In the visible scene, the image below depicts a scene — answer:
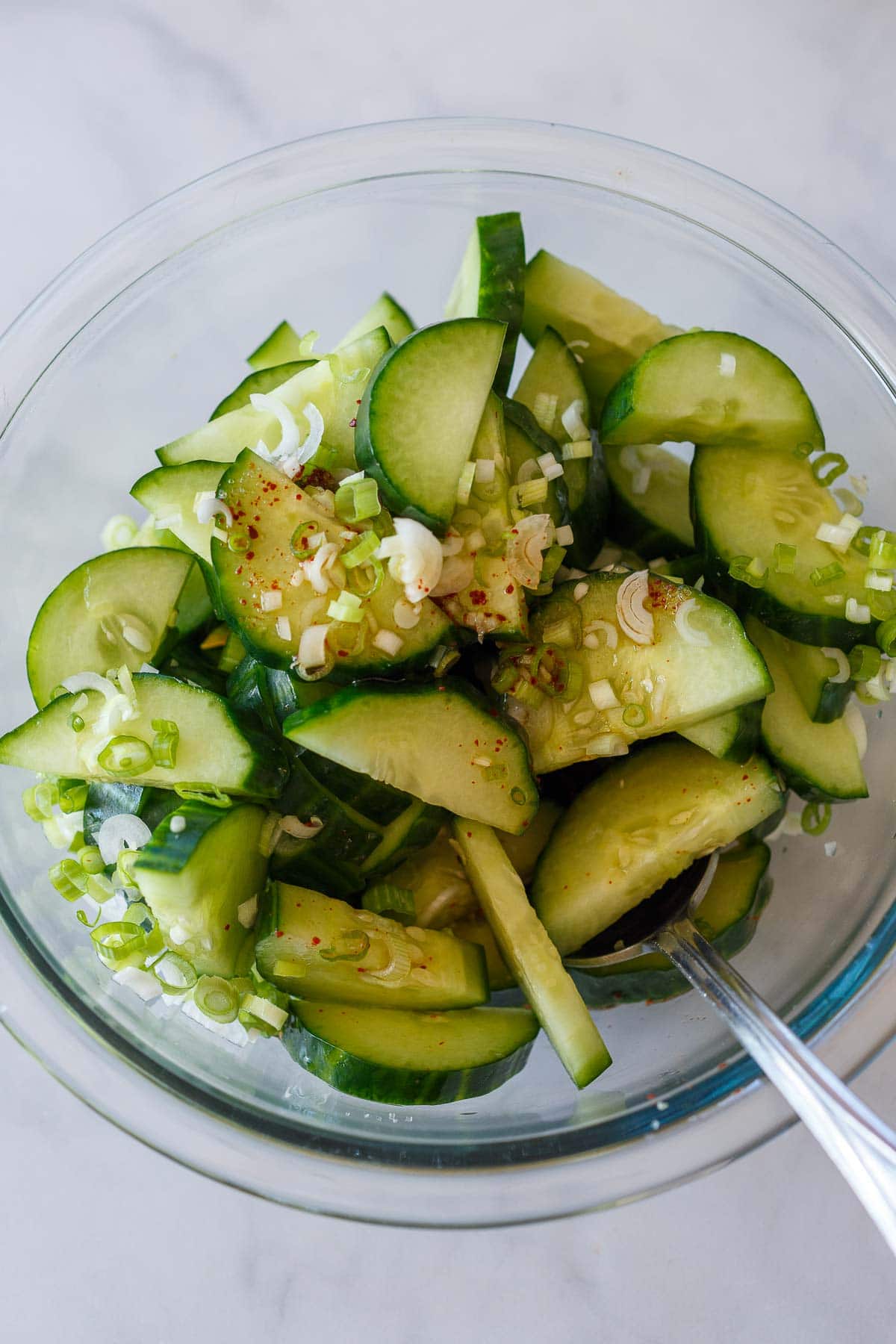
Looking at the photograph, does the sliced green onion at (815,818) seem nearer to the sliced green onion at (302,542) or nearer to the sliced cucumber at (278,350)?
the sliced green onion at (302,542)

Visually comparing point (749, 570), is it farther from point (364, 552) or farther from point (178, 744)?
point (178, 744)

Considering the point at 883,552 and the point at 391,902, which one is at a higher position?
the point at 883,552

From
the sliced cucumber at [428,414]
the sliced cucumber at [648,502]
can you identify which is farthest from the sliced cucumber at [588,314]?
the sliced cucumber at [428,414]

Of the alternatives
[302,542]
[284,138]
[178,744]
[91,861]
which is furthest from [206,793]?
[284,138]

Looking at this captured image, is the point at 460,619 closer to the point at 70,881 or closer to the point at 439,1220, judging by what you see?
the point at 70,881

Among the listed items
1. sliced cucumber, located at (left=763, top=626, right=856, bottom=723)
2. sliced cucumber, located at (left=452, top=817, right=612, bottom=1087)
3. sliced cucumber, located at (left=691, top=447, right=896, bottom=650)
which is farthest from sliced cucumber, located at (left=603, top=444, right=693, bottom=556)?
sliced cucumber, located at (left=452, top=817, right=612, bottom=1087)

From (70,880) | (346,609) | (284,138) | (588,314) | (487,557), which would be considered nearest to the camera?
(346,609)

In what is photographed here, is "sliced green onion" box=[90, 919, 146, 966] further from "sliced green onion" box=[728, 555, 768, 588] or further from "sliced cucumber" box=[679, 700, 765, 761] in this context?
"sliced green onion" box=[728, 555, 768, 588]
